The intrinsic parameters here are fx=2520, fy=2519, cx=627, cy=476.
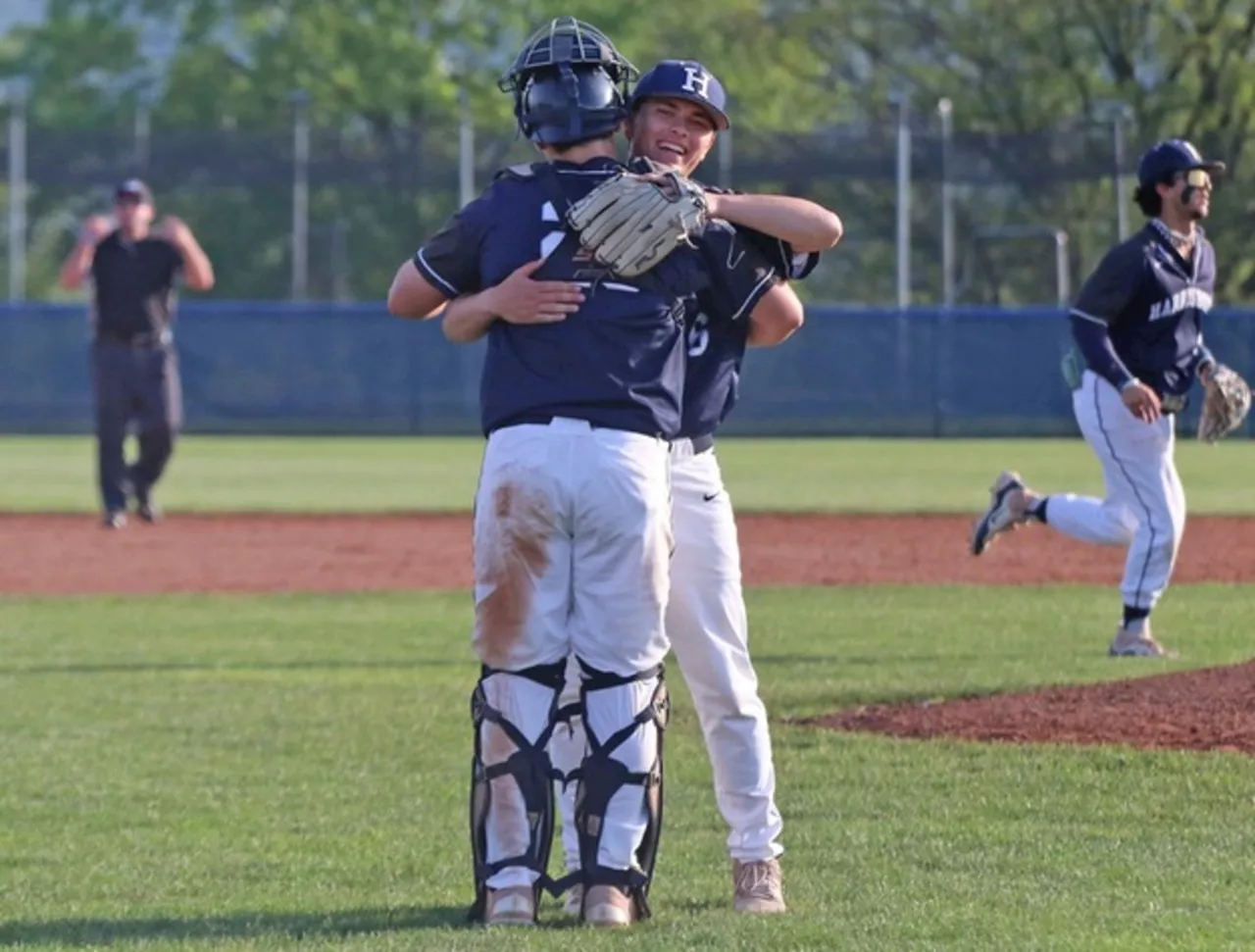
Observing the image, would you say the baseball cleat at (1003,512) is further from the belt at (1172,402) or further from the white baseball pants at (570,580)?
the white baseball pants at (570,580)

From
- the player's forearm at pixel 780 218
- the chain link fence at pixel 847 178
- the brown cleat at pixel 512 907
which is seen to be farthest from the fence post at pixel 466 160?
the brown cleat at pixel 512 907

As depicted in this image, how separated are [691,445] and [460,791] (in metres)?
2.17

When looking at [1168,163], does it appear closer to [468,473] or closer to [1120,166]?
[468,473]

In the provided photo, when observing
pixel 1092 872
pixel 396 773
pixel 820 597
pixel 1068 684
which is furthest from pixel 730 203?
pixel 820 597

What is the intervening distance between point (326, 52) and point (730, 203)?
48.0m

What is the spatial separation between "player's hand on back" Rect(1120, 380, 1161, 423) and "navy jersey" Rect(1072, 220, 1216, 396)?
0.93 feet

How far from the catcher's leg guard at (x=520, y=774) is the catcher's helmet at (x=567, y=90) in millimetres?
1093

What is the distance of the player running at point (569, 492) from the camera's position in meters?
5.03

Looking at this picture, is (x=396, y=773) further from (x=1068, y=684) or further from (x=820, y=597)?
(x=820, y=597)

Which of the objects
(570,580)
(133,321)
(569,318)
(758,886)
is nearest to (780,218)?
(569,318)

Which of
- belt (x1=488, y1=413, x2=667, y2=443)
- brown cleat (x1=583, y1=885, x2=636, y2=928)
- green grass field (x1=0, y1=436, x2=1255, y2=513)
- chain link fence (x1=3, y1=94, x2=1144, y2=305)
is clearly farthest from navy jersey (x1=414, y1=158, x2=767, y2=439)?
chain link fence (x1=3, y1=94, x2=1144, y2=305)

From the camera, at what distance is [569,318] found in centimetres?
505

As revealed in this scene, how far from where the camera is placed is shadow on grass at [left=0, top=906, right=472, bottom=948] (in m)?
5.11

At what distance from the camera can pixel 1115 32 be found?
1660 inches
